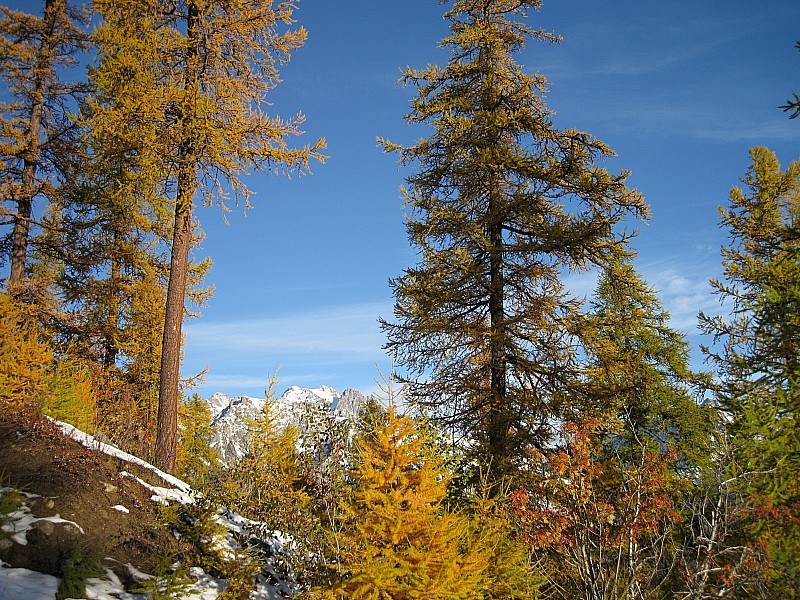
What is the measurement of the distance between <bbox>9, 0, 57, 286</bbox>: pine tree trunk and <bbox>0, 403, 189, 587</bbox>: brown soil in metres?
9.85

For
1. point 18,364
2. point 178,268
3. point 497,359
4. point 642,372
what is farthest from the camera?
point 642,372

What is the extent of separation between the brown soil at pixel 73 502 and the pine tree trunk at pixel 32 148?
32.3ft

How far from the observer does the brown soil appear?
484 cm

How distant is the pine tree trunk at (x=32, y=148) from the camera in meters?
14.8

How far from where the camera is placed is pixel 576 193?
11.1 metres

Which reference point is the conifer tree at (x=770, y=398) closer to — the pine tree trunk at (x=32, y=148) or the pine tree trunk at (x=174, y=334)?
the pine tree trunk at (x=174, y=334)

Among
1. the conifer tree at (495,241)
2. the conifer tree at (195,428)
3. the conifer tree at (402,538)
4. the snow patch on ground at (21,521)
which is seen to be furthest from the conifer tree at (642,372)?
the conifer tree at (195,428)

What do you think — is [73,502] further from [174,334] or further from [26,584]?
[174,334]

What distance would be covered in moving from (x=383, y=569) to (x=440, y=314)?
7.18 metres

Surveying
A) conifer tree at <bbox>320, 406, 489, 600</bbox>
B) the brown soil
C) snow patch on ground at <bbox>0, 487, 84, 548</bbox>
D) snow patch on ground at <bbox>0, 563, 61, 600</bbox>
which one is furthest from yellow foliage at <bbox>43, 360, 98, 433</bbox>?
conifer tree at <bbox>320, 406, 489, 600</bbox>

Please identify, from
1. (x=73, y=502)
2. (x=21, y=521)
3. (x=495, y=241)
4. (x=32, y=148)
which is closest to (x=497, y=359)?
(x=495, y=241)

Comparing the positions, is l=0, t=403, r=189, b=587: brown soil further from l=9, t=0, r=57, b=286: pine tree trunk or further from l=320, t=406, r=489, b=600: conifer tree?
l=9, t=0, r=57, b=286: pine tree trunk

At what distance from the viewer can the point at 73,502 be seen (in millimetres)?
5523

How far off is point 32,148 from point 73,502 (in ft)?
45.3
